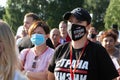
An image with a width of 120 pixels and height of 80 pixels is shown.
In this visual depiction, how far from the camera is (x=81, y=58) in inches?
201

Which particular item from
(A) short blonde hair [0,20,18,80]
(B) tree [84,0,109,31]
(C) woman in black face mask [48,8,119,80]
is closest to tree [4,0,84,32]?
(B) tree [84,0,109,31]

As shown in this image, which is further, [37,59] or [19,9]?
[19,9]

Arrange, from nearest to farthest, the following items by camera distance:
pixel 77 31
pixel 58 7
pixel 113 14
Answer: pixel 77 31, pixel 113 14, pixel 58 7

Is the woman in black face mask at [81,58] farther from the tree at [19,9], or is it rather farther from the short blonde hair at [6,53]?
the tree at [19,9]

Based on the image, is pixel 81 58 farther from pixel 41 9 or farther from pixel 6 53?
pixel 41 9

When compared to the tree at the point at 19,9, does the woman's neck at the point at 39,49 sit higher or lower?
higher

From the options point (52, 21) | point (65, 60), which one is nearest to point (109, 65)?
point (65, 60)

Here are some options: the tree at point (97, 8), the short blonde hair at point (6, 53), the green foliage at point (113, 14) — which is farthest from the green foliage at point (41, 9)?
the short blonde hair at point (6, 53)

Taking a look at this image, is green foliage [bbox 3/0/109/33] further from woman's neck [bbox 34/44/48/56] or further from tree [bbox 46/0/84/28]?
woman's neck [bbox 34/44/48/56]

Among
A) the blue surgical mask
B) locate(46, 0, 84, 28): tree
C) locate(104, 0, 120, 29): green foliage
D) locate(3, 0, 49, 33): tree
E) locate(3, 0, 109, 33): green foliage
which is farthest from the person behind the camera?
locate(46, 0, 84, 28): tree

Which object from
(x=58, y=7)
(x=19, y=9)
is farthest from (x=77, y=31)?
(x=58, y=7)

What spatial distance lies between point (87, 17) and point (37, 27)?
1341 millimetres

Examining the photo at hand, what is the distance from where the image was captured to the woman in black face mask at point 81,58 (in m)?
5.06

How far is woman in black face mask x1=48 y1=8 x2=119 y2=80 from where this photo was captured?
5059 mm
